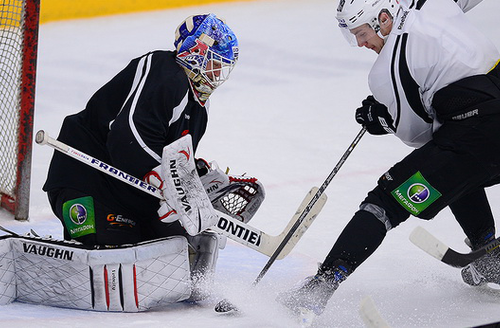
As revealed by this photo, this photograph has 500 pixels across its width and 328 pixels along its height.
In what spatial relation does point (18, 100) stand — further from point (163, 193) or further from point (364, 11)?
point (364, 11)

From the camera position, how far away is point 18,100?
3.46 m

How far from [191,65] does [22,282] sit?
33.0 inches

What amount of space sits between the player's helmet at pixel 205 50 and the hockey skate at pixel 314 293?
0.70 m

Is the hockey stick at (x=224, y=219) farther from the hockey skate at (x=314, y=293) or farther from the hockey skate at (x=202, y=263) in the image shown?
the hockey skate at (x=314, y=293)

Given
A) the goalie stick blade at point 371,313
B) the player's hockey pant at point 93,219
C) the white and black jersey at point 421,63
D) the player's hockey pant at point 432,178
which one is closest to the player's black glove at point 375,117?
the white and black jersey at point 421,63

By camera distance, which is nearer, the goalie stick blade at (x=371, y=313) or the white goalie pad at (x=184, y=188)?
the goalie stick blade at (x=371, y=313)

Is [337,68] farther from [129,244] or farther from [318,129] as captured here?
[129,244]

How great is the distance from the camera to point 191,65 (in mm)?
2654

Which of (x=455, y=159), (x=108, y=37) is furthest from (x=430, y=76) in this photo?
(x=108, y=37)

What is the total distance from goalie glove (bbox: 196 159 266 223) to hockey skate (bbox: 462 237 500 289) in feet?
2.49

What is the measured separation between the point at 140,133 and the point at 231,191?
1.79 ft

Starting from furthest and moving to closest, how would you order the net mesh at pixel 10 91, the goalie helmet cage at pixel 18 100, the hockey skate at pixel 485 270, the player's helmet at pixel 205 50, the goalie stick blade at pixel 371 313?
the net mesh at pixel 10 91 → the goalie helmet cage at pixel 18 100 → the hockey skate at pixel 485 270 → the player's helmet at pixel 205 50 → the goalie stick blade at pixel 371 313

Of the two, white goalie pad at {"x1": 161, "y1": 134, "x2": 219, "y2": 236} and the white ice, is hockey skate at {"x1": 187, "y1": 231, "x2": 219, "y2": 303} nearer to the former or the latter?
the white ice

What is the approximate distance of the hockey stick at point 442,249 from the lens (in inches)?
102
